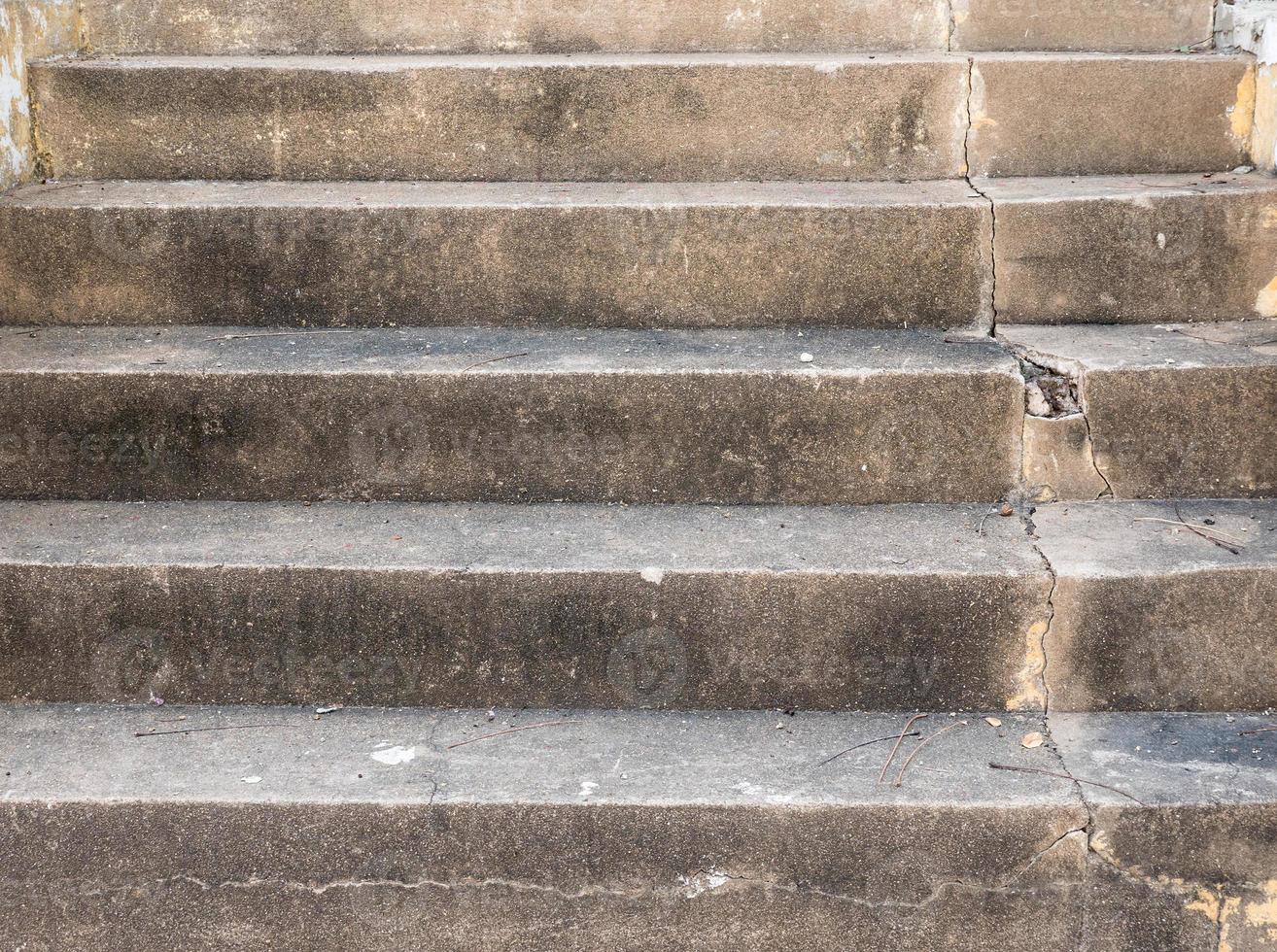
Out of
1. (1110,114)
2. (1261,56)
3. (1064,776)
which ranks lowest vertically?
(1064,776)

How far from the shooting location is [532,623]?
242 centimetres

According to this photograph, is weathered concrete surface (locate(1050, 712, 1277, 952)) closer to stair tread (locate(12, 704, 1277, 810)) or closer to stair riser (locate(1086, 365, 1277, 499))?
stair tread (locate(12, 704, 1277, 810))

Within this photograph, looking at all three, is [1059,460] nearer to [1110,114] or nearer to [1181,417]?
[1181,417]

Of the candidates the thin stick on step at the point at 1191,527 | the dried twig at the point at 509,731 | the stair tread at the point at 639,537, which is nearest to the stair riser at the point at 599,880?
the dried twig at the point at 509,731

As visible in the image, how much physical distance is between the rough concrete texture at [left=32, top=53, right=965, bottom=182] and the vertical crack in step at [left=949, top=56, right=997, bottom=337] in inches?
0.7

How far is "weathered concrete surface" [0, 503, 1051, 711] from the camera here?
7.85ft

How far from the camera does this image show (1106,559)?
240 centimetres

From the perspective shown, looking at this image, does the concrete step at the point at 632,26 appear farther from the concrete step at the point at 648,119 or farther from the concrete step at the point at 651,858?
the concrete step at the point at 651,858

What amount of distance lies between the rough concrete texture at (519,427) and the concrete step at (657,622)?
24cm

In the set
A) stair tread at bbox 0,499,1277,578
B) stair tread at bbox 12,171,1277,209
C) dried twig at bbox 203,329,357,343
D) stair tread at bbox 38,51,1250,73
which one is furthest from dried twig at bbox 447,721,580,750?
stair tread at bbox 38,51,1250,73

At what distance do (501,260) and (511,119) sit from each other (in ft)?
1.74

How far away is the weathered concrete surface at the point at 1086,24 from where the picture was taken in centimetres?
341

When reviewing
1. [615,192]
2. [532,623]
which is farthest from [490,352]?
[532,623]

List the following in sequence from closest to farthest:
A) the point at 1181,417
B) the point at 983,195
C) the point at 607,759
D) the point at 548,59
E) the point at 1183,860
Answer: the point at 1183,860 → the point at 607,759 → the point at 1181,417 → the point at 983,195 → the point at 548,59
